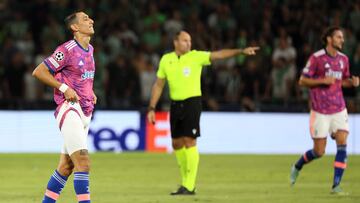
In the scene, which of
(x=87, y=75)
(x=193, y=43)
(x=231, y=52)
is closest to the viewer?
(x=87, y=75)

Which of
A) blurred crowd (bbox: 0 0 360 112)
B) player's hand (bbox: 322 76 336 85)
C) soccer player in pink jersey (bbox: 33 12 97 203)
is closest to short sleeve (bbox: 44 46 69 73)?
soccer player in pink jersey (bbox: 33 12 97 203)

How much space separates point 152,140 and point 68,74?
13446 millimetres

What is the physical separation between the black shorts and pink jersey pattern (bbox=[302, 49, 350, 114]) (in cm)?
175

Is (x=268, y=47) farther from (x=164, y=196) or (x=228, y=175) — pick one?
(x=164, y=196)

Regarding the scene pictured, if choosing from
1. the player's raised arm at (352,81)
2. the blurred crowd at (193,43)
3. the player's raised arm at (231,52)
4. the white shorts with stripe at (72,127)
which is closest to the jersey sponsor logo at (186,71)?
the player's raised arm at (231,52)

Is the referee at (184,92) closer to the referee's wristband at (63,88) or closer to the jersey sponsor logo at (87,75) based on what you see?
the jersey sponsor logo at (87,75)

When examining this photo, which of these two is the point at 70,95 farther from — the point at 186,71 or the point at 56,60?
the point at 186,71

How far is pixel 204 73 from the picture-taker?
84.1ft

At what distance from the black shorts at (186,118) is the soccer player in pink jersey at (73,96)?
3882 mm

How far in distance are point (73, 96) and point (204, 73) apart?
1441 centimetres

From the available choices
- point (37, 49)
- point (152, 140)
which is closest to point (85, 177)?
point (152, 140)

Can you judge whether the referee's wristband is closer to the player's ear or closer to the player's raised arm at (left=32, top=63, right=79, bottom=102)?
the player's raised arm at (left=32, top=63, right=79, bottom=102)

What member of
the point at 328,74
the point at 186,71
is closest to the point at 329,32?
the point at 328,74

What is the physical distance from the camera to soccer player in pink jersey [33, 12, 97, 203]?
1144 cm
